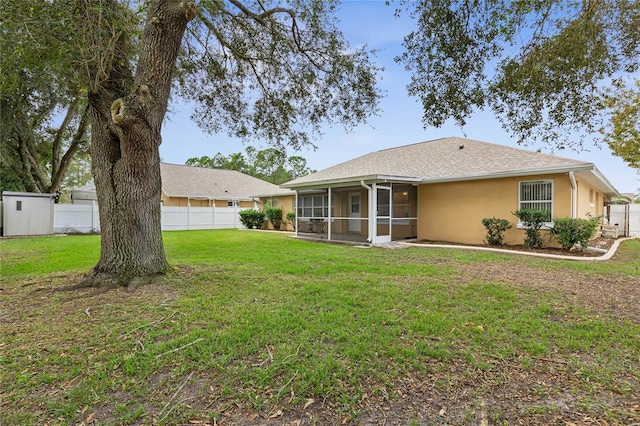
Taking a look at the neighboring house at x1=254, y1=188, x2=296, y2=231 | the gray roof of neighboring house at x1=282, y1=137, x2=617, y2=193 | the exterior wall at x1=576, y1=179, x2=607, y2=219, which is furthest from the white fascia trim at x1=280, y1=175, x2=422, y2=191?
the neighboring house at x1=254, y1=188, x2=296, y2=231

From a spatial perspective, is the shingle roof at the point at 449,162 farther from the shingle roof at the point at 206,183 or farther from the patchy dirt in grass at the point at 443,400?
the shingle roof at the point at 206,183

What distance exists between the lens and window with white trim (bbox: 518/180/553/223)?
1048cm

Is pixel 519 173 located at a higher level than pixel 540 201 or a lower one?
higher

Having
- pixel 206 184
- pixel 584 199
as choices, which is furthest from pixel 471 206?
pixel 206 184

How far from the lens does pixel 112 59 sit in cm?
511

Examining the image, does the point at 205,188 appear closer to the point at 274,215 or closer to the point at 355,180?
the point at 274,215

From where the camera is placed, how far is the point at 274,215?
20.8 m

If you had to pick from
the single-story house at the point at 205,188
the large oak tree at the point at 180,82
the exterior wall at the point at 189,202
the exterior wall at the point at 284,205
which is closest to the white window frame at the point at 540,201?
the large oak tree at the point at 180,82

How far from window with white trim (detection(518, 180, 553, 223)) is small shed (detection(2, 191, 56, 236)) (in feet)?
68.0

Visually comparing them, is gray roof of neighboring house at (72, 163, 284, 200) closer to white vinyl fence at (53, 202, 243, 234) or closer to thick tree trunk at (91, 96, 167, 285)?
white vinyl fence at (53, 202, 243, 234)

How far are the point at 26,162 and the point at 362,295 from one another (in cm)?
2206

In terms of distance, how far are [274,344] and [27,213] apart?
18.0 meters

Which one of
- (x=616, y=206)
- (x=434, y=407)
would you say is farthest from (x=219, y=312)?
(x=616, y=206)

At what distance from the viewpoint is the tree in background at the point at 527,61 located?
4434mm
